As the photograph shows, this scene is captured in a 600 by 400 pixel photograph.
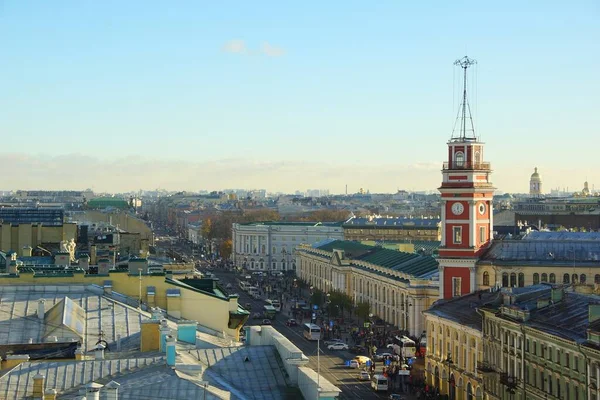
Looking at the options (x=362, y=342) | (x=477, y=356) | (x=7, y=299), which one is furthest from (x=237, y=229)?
(x=7, y=299)

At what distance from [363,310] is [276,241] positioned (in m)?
75.3

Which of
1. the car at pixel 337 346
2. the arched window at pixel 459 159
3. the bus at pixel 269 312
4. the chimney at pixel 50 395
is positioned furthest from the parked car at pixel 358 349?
the chimney at pixel 50 395

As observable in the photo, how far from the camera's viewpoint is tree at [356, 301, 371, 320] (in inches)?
4003

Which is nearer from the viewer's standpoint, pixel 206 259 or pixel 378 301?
pixel 378 301

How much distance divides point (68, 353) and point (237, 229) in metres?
152

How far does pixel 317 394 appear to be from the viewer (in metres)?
24.8

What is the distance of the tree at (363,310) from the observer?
102 m

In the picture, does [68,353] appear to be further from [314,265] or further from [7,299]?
[314,265]

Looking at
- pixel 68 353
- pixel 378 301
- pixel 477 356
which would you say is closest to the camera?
pixel 68 353

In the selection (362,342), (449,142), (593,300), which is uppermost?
(449,142)

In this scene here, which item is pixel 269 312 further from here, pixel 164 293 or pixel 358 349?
pixel 164 293

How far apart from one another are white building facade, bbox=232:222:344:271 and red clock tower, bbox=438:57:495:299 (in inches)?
3707

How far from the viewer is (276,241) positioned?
17675 cm

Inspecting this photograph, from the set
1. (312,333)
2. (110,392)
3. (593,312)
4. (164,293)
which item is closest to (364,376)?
(312,333)
